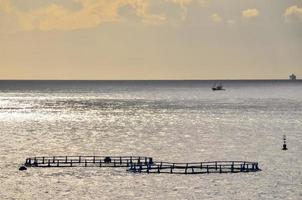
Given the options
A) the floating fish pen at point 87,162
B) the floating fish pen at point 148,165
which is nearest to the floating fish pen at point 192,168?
the floating fish pen at point 148,165

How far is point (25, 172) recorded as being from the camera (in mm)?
87438

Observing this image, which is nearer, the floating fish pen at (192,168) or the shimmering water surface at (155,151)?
the shimmering water surface at (155,151)

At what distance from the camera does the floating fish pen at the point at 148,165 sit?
87812 millimetres

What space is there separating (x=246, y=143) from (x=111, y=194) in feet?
188

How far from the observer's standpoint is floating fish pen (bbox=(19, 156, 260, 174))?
288 ft

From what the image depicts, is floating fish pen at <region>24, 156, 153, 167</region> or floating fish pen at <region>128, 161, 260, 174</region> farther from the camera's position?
floating fish pen at <region>24, 156, 153, 167</region>

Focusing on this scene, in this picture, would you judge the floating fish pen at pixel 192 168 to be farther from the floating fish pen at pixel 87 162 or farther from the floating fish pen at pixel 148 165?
the floating fish pen at pixel 87 162

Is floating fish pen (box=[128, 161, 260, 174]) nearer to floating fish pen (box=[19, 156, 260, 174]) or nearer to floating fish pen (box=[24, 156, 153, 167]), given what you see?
floating fish pen (box=[19, 156, 260, 174])

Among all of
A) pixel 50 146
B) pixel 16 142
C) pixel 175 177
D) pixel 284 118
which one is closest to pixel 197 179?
pixel 175 177

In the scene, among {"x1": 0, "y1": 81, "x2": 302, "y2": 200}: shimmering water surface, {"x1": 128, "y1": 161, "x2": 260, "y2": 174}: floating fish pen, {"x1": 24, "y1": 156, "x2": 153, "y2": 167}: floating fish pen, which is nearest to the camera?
{"x1": 0, "y1": 81, "x2": 302, "y2": 200}: shimmering water surface

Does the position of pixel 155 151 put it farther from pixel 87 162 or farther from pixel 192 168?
pixel 192 168

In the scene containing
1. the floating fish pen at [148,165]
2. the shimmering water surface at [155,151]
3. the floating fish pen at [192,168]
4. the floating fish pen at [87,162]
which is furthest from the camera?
the floating fish pen at [87,162]

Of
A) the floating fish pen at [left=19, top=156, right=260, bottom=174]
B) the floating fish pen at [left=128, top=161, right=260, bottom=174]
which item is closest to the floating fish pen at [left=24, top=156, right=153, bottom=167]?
the floating fish pen at [left=19, top=156, right=260, bottom=174]

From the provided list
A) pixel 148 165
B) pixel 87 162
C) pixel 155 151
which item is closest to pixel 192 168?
pixel 148 165
